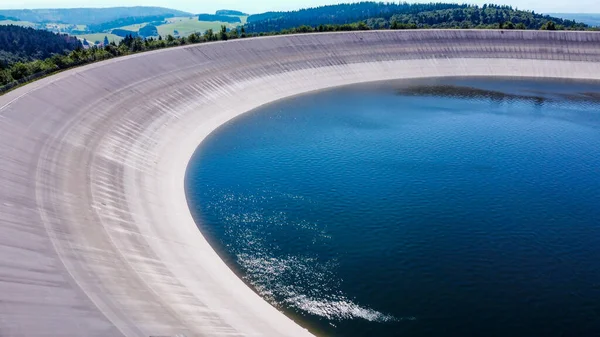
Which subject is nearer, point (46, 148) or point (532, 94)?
point (46, 148)

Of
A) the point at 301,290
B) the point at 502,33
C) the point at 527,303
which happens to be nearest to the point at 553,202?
the point at 527,303

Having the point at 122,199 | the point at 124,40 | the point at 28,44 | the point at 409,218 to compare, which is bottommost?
the point at 28,44

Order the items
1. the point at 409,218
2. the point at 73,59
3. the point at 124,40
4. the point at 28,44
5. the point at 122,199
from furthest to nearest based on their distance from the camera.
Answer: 1. the point at 28,44
2. the point at 124,40
3. the point at 73,59
4. the point at 409,218
5. the point at 122,199

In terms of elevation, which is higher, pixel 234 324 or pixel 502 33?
pixel 502 33

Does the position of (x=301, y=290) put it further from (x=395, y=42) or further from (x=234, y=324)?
(x=395, y=42)

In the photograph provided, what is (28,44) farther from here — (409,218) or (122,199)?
(409,218)

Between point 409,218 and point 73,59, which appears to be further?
point 73,59

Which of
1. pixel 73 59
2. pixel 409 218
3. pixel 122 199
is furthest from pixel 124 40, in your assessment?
pixel 409 218
